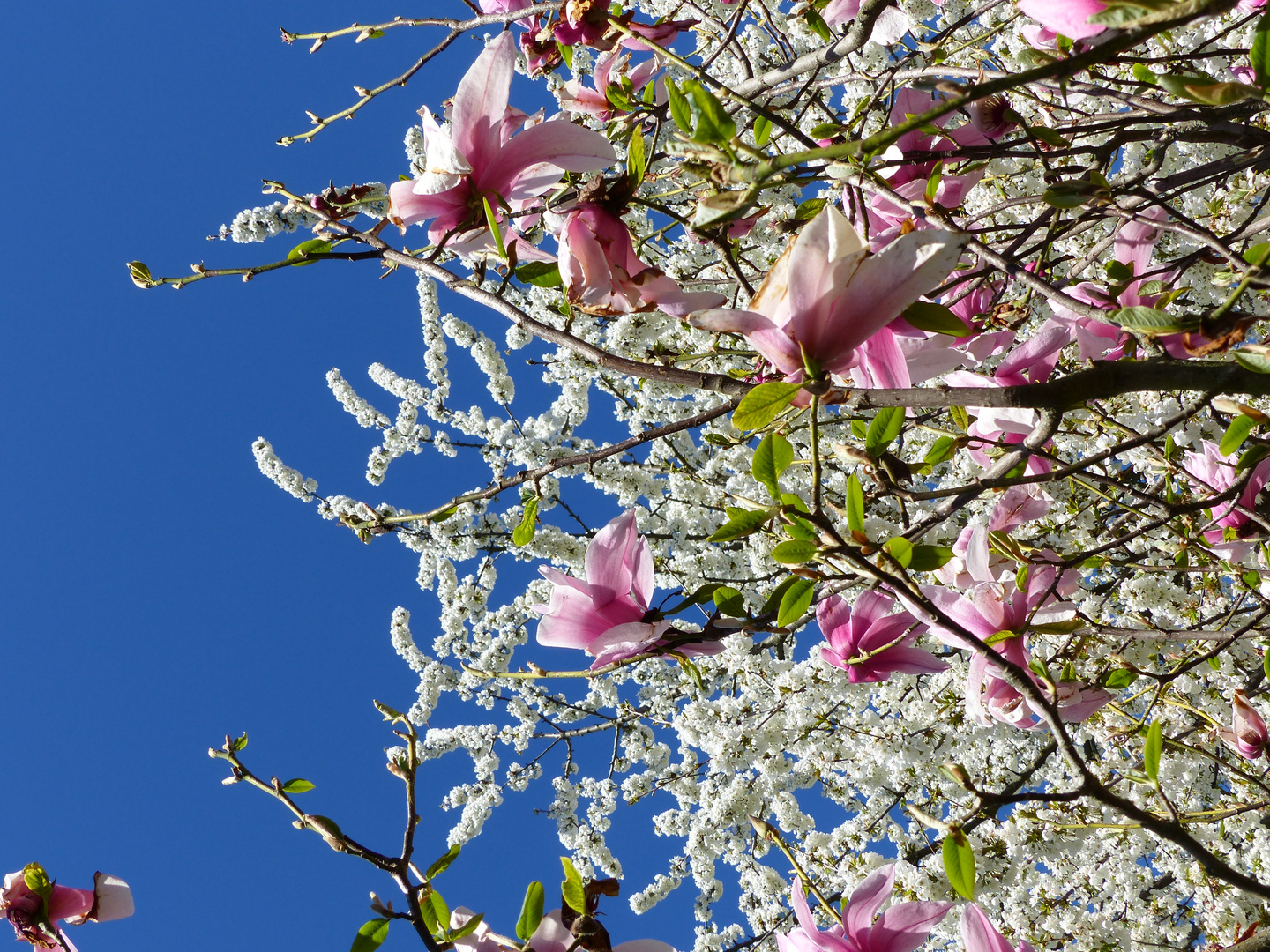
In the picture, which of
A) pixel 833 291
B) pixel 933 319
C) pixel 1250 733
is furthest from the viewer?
pixel 1250 733

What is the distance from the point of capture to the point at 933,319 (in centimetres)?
67

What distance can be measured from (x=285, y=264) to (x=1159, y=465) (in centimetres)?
151

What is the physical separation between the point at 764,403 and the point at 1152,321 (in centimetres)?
28

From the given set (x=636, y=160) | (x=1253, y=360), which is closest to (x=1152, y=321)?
(x=1253, y=360)

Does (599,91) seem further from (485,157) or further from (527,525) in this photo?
(527,525)

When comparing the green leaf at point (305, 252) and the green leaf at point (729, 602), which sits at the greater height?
the green leaf at point (305, 252)

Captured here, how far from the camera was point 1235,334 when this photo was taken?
0.58 m

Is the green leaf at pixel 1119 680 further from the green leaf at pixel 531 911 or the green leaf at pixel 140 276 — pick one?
the green leaf at pixel 140 276

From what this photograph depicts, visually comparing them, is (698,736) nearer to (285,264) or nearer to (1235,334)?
(285,264)

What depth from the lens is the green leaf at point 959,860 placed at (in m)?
0.74

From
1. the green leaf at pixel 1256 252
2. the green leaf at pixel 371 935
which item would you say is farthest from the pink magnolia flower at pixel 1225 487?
the green leaf at pixel 371 935

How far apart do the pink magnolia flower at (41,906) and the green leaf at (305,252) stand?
76 cm

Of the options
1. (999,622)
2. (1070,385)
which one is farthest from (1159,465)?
(1070,385)

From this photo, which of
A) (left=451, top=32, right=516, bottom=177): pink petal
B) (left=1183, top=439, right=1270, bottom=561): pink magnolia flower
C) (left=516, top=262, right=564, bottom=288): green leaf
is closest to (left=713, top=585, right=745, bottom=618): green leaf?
(left=516, top=262, right=564, bottom=288): green leaf
